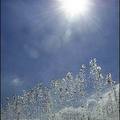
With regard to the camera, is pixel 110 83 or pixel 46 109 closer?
pixel 110 83

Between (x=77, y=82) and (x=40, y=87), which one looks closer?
(x=77, y=82)

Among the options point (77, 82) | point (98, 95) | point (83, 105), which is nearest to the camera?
point (98, 95)

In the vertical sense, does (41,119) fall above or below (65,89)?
below

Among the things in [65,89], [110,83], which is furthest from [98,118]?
[110,83]

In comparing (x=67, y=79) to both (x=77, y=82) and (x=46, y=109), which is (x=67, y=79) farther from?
(x=46, y=109)

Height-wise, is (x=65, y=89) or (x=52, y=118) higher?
(x=65, y=89)

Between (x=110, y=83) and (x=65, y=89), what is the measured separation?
40.1 meters

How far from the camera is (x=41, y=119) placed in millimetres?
199500

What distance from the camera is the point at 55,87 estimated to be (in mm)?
186125

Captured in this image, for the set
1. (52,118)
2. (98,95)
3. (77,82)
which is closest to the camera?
(98,95)

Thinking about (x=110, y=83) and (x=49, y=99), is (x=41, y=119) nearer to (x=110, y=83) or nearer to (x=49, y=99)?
(x=49, y=99)

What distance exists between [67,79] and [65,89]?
916cm

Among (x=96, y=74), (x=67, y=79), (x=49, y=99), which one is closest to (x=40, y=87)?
(x=49, y=99)

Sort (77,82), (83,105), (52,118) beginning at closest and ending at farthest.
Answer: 1. (83,105)
2. (77,82)
3. (52,118)
